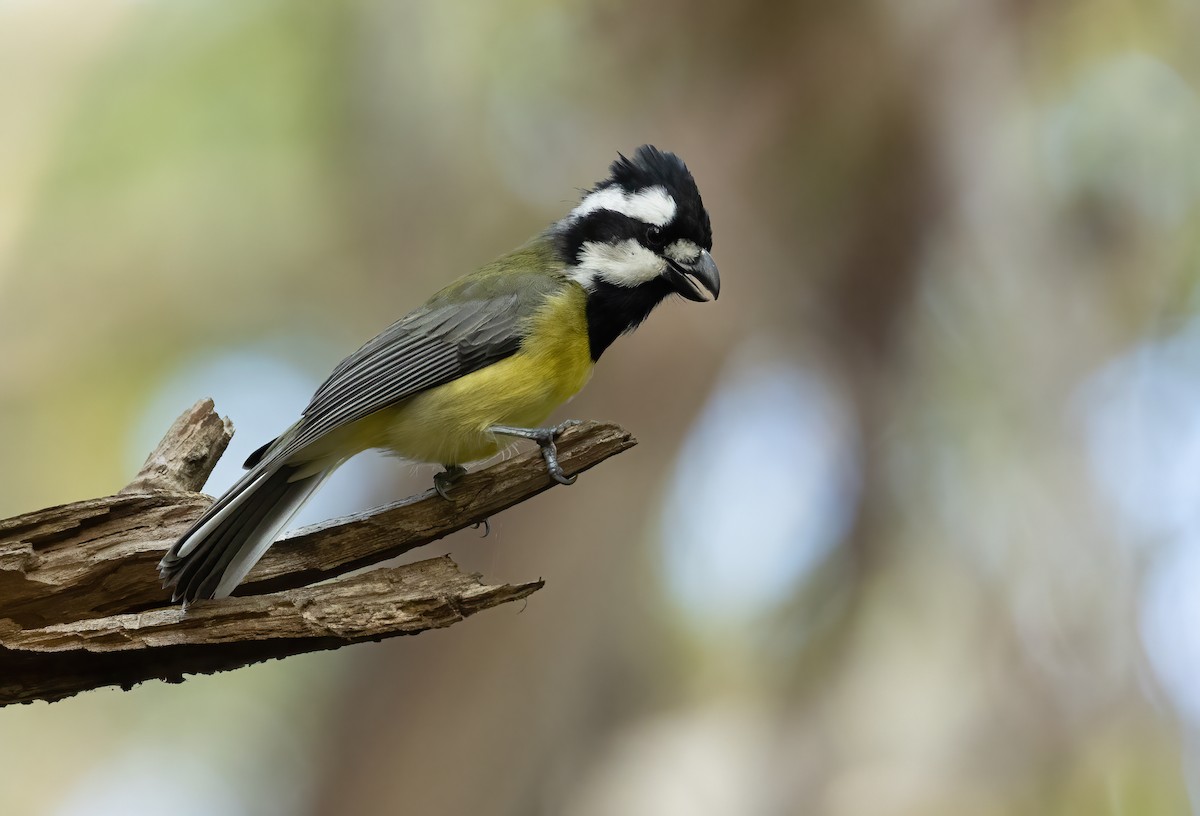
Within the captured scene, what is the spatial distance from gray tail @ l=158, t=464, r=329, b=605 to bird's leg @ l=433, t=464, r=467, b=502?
48cm

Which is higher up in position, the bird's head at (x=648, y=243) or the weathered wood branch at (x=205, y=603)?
the bird's head at (x=648, y=243)

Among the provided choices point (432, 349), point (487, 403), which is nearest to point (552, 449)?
point (487, 403)

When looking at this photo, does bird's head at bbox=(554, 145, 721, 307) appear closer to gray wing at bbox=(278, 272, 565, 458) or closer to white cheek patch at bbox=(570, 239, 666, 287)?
white cheek patch at bbox=(570, 239, 666, 287)

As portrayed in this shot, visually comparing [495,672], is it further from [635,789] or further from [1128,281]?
[1128,281]

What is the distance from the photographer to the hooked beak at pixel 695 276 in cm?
422

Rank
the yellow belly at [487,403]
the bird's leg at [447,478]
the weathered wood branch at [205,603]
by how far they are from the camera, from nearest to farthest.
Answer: the weathered wood branch at [205,603]
the bird's leg at [447,478]
the yellow belly at [487,403]

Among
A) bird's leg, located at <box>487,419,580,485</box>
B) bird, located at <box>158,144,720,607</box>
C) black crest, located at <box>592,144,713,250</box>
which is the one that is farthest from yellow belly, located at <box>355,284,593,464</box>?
black crest, located at <box>592,144,713,250</box>

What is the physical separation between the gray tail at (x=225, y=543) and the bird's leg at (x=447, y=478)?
0.48 meters

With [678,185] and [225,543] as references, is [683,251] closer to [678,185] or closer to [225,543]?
[678,185]

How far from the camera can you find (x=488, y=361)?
3928 millimetres

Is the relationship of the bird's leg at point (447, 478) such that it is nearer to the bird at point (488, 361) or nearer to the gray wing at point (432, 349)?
the bird at point (488, 361)

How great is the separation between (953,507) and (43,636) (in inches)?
251

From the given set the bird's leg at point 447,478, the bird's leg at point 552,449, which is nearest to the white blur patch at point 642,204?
the bird's leg at point 552,449

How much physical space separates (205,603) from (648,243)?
6.79 feet
